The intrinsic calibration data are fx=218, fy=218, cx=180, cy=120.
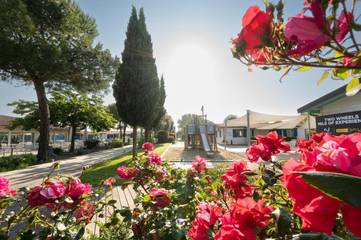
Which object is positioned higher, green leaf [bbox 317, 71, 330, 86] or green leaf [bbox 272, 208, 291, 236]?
green leaf [bbox 317, 71, 330, 86]

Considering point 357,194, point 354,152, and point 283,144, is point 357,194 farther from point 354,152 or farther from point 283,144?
point 283,144

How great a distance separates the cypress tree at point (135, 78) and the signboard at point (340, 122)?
10748mm

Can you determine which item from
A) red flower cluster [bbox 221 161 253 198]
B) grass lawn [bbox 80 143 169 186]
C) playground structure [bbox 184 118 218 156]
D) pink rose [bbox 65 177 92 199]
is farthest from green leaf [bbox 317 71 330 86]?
playground structure [bbox 184 118 218 156]

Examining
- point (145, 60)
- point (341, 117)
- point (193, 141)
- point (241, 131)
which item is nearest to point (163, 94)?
point (193, 141)

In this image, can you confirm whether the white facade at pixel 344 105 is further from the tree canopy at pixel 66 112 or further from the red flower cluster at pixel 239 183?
the tree canopy at pixel 66 112

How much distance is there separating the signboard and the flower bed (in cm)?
489

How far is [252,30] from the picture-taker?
72 centimetres

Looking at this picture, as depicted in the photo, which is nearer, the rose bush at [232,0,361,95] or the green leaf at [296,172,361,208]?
the green leaf at [296,172,361,208]

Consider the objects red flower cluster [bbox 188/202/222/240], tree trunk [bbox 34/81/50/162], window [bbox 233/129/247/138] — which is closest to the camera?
red flower cluster [bbox 188/202/222/240]

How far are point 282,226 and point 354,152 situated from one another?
33 cm

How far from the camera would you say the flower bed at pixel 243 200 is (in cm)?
38

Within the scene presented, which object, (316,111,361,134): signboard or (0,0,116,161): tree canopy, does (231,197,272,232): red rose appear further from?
(0,0,116,161): tree canopy

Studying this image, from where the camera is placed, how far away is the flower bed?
0.38 m

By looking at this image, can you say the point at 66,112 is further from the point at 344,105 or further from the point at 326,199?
the point at 326,199
